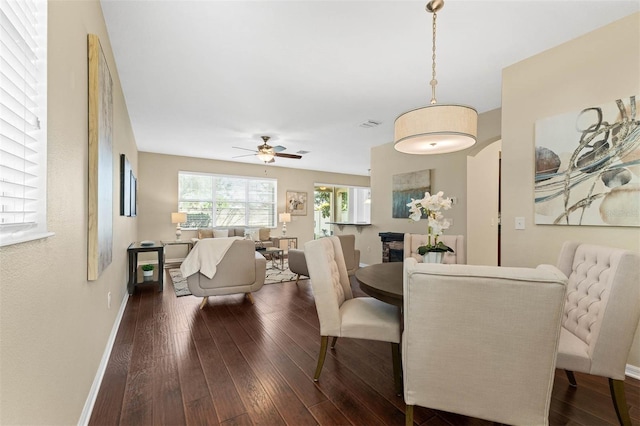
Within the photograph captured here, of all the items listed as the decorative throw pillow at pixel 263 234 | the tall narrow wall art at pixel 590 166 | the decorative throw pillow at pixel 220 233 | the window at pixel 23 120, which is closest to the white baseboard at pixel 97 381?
the window at pixel 23 120

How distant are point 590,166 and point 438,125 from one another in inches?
58.5

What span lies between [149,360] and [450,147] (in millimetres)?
2947

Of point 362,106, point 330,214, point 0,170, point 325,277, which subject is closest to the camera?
point 0,170

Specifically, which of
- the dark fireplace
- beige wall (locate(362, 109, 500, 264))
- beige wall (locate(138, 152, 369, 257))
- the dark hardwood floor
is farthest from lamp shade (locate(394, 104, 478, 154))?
beige wall (locate(138, 152, 369, 257))

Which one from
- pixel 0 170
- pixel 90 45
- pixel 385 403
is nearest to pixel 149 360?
pixel 385 403

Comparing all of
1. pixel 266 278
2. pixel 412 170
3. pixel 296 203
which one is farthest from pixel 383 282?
pixel 296 203

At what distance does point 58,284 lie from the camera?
3.79 feet

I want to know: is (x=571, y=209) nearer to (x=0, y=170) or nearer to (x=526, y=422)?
(x=526, y=422)

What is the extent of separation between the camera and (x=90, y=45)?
5.46 ft

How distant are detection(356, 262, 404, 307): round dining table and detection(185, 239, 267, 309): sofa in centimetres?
187

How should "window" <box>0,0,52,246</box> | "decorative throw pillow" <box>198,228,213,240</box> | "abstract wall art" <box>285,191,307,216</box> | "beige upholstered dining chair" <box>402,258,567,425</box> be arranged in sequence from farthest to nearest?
"abstract wall art" <box>285,191,307,216</box> < "decorative throw pillow" <box>198,228,213,240</box> < "beige upholstered dining chair" <box>402,258,567,425</box> < "window" <box>0,0,52,246</box>

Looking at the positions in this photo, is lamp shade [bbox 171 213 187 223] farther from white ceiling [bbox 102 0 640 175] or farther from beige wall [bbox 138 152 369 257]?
Result: white ceiling [bbox 102 0 640 175]

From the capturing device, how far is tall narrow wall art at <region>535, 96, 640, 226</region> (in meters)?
2.05

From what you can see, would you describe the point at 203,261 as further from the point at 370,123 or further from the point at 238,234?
the point at 238,234
